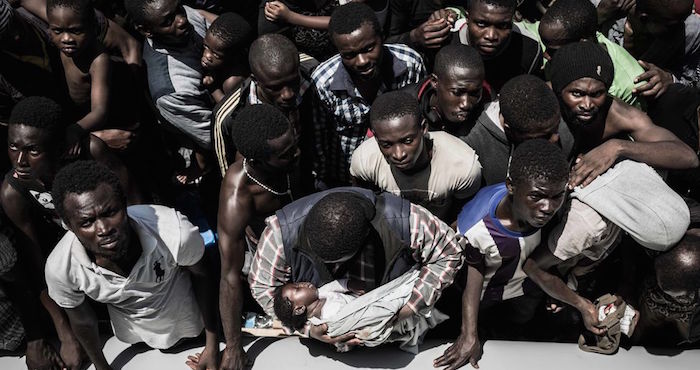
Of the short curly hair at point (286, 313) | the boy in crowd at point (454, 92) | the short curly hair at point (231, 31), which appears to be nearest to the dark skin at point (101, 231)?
the short curly hair at point (286, 313)

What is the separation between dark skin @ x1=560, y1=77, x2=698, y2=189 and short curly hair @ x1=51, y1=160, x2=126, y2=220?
6.40 feet

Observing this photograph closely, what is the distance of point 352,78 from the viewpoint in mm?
3340

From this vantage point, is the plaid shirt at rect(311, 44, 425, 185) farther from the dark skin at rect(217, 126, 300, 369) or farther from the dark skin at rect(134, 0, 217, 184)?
the dark skin at rect(134, 0, 217, 184)

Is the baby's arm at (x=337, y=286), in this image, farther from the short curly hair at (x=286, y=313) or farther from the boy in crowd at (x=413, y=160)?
the boy in crowd at (x=413, y=160)

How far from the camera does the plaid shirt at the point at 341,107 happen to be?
334 centimetres

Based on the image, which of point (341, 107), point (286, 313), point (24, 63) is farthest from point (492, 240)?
point (24, 63)

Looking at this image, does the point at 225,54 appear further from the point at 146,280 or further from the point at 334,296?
the point at 334,296

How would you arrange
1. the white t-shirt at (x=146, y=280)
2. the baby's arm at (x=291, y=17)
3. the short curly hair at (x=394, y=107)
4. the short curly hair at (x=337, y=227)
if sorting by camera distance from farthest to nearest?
the baby's arm at (x=291, y=17) < the short curly hair at (x=394, y=107) < the white t-shirt at (x=146, y=280) < the short curly hair at (x=337, y=227)

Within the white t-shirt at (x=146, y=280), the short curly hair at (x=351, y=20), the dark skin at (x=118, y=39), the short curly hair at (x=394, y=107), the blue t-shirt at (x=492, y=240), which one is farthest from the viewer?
the dark skin at (x=118, y=39)

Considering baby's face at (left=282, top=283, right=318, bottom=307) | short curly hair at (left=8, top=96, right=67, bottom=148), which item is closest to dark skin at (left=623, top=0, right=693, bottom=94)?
baby's face at (left=282, top=283, right=318, bottom=307)

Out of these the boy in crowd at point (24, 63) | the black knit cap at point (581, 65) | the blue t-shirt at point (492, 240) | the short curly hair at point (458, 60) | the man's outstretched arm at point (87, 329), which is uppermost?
the black knit cap at point (581, 65)

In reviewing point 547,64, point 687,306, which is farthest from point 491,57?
point 687,306

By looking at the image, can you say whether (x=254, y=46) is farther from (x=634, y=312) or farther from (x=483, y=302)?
(x=634, y=312)

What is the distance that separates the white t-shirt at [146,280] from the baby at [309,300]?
49 cm
